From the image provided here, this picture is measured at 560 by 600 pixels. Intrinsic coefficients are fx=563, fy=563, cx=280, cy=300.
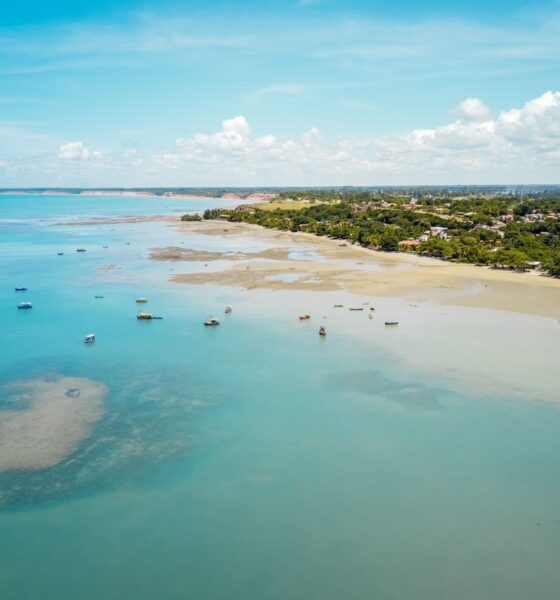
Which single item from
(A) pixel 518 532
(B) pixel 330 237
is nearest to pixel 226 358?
(A) pixel 518 532

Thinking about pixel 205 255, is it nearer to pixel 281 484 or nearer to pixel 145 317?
pixel 145 317

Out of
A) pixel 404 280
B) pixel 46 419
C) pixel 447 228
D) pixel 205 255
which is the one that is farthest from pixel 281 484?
pixel 447 228

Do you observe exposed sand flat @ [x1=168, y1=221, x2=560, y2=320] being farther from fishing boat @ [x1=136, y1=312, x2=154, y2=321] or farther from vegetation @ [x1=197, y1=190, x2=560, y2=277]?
fishing boat @ [x1=136, y1=312, x2=154, y2=321]

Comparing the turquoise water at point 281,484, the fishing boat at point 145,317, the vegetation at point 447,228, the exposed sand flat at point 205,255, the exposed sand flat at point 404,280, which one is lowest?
the turquoise water at point 281,484

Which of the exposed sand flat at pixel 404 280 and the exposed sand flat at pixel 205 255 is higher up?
the exposed sand flat at pixel 205 255

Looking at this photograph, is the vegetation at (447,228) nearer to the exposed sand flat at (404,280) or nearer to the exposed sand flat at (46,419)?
the exposed sand flat at (404,280)

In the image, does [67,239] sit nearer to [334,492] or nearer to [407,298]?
[407,298]

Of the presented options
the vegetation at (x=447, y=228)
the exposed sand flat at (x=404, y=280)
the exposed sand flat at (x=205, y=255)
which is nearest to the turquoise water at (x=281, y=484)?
the exposed sand flat at (x=404, y=280)

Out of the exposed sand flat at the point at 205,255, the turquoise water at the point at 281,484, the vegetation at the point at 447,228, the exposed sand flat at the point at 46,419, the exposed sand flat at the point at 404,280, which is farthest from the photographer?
the exposed sand flat at the point at 205,255

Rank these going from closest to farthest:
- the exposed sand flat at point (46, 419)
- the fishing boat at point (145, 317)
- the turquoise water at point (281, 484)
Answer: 1. the turquoise water at point (281, 484)
2. the exposed sand flat at point (46, 419)
3. the fishing boat at point (145, 317)
